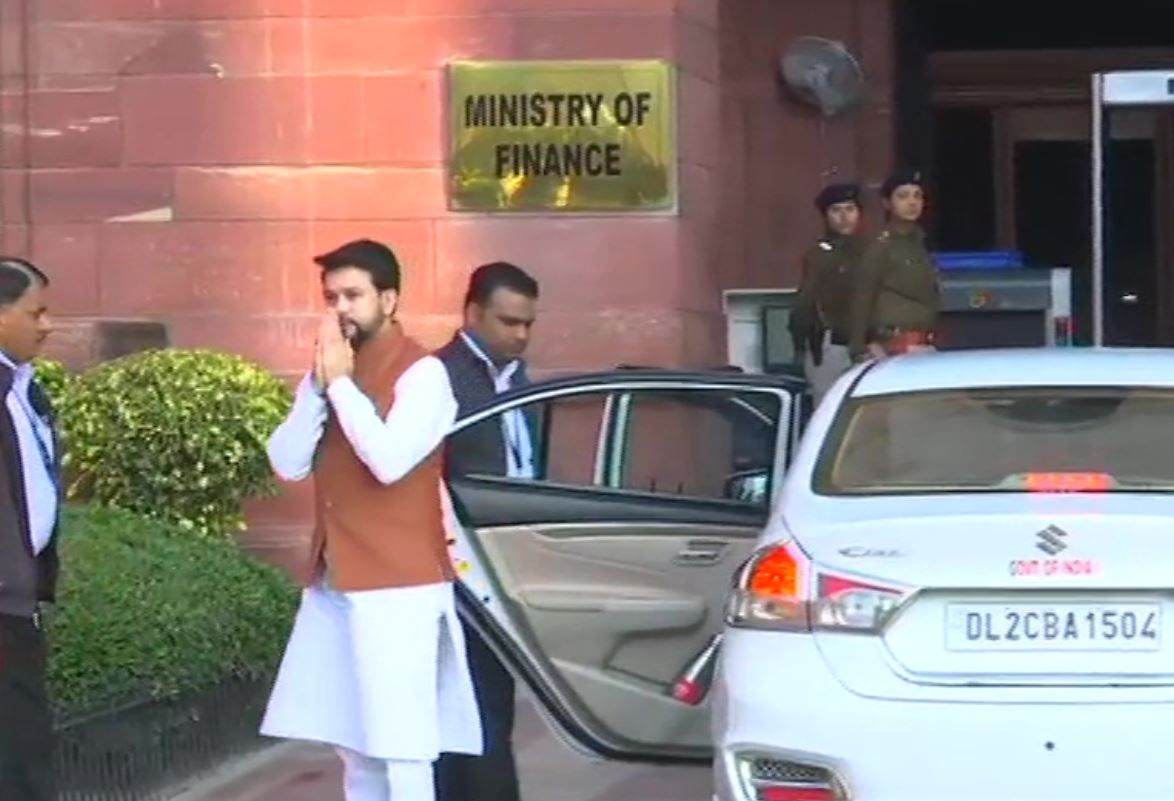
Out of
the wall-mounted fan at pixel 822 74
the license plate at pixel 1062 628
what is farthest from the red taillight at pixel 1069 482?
the wall-mounted fan at pixel 822 74

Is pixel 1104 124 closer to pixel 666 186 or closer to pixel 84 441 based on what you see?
pixel 666 186

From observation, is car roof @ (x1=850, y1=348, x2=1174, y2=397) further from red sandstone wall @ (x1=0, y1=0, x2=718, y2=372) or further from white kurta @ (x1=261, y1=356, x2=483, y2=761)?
red sandstone wall @ (x1=0, y1=0, x2=718, y2=372)

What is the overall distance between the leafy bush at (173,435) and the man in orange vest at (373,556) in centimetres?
488

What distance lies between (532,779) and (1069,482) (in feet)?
10.4

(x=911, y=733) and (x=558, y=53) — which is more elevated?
(x=558, y=53)

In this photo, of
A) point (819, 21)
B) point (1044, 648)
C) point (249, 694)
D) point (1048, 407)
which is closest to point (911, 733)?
point (1044, 648)

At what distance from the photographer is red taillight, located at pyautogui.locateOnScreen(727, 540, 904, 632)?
610 centimetres

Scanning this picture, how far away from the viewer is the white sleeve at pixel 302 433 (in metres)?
6.45

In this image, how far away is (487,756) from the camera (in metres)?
7.61

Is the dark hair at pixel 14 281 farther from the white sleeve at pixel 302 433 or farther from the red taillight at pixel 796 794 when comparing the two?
the red taillight at pixel 796 794

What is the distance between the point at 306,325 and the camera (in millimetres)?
12539

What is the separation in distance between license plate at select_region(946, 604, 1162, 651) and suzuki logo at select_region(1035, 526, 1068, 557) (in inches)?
5.2

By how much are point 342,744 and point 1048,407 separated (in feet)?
6.69

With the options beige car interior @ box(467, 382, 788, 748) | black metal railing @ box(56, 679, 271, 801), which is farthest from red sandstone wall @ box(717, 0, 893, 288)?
beige car interior @ box(467, 382, 788, 748)
